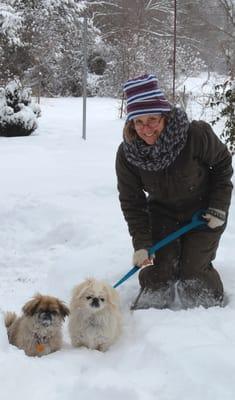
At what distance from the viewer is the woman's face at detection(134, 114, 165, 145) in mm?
3127

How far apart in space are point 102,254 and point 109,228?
82cm

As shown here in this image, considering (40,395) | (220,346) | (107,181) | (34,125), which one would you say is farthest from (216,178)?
(34,125)

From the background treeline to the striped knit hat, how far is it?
850 centimetres

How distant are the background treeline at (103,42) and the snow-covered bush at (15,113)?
0.92 m

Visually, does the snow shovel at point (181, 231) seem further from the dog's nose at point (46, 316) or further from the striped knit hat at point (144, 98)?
the striped knit hat at point (144, 98)

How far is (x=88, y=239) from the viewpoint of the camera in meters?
5.19

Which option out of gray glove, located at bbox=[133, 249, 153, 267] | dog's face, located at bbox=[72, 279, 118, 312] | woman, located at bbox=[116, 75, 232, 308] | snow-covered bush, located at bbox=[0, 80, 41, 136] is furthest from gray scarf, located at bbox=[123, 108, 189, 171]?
snow-covered bush, located at bbox=[0, 80, 41, 136]

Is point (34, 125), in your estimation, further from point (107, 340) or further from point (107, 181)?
point (107, 340)

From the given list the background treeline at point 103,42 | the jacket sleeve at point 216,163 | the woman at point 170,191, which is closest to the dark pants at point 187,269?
the woman at point 170,191

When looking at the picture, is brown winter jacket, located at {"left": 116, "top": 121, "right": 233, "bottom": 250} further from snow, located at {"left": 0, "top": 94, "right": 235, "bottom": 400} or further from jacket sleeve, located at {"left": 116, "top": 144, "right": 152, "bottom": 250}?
snow, located at {"left": 0, "top": 94, "right": 235, "bottom": 400}

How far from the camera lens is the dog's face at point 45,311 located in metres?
3.07

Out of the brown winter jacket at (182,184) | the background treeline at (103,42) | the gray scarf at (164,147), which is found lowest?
the brown winter jacket at (182,184)

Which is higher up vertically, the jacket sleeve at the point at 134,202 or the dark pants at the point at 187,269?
the jacket sleeve at the point at 134,202

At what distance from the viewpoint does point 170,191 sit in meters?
3.52
